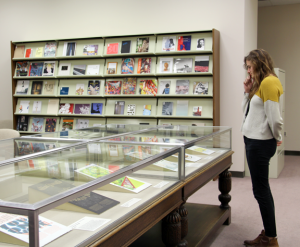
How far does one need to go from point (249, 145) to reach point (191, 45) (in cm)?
296

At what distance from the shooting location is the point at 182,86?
16.5 feet

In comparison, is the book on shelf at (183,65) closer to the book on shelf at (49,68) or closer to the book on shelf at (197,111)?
the book on shelf at (197,111)

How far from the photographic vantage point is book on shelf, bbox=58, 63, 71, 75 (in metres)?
5.59

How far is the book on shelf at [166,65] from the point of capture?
5016 millimetres

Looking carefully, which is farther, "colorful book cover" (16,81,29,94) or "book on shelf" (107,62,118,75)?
"colorful book cover" (16,81,29,94)

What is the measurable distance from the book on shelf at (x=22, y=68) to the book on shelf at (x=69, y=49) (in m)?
0.82

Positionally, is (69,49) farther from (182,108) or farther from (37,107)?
(182,108)

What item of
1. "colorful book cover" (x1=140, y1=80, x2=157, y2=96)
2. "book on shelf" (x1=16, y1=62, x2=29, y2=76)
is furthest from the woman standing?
"book on shelf" (x1=16, y1=62, x2=29, y2=76)

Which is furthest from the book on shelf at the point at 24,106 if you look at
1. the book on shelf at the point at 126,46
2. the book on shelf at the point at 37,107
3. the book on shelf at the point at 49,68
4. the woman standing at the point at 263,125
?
the woman standing at the point at 263,125

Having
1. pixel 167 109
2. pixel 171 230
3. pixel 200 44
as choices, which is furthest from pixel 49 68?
pixel 171 230

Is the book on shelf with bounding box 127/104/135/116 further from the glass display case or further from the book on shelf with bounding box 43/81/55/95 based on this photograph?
the glass display case

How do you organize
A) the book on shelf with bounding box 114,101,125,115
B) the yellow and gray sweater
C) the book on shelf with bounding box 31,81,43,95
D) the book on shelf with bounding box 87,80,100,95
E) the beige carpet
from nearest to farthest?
the yellow and gray sweater → the beige carpet → the book on shelf with bounding box 114,101,125,115 → the book on shelf with bounding box 87,80,100,95 → the book on shelf with bounding box 31,81,43,95

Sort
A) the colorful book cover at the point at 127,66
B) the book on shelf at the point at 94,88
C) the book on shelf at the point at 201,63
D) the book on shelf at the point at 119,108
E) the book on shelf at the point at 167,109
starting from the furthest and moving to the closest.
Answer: the book on shelf at the point at 94,88, the book on shelf at the point at 119,108, the colorful book cover at the point at 127,66, the book on shelf at the point at 167,109, the book on shelf at the point at 201,63

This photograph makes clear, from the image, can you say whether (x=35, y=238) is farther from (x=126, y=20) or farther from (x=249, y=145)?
(x=126, y=20)
